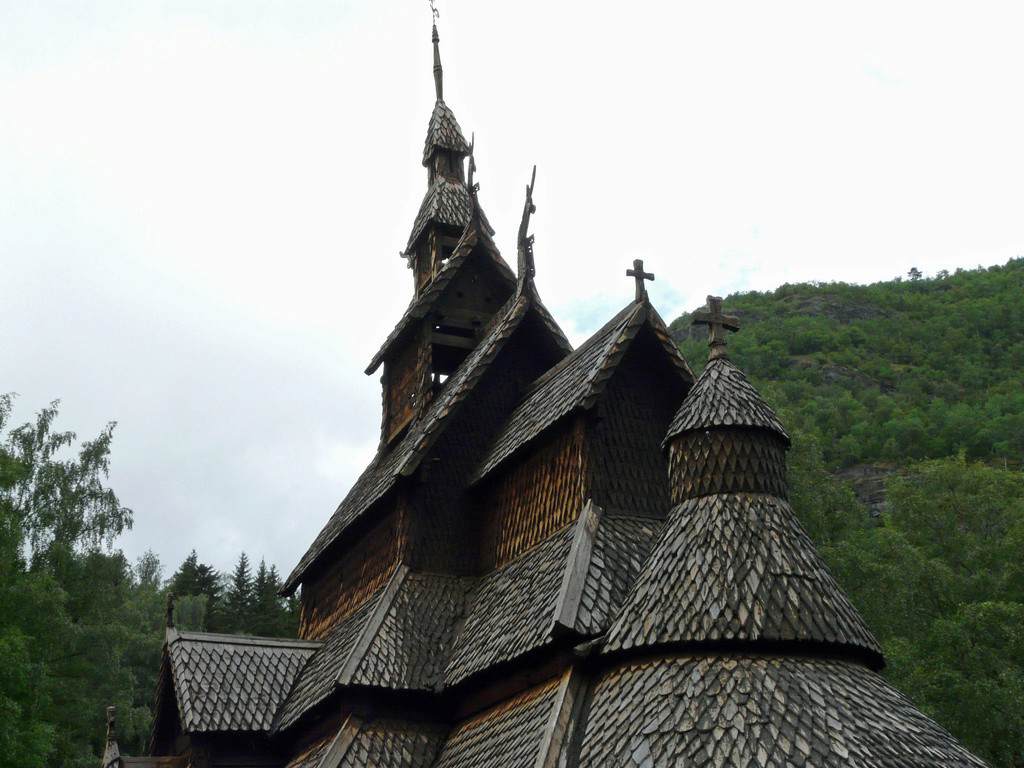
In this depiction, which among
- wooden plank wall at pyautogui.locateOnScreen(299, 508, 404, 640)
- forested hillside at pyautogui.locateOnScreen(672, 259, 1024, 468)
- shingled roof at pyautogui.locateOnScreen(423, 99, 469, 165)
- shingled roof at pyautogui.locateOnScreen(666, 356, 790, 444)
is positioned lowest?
wooden plank wall at pyautogui.locateOnScreen(299, 508, 404, 640)

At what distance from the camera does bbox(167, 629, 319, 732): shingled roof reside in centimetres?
1551

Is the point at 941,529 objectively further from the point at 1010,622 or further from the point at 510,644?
the point at 510,644

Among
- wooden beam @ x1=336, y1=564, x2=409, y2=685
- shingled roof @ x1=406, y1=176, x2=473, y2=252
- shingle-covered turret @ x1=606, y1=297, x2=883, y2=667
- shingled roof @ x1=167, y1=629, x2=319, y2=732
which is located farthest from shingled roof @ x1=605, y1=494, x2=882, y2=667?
shingled roof @ x1=406, y1=176, x2=473, y2=252

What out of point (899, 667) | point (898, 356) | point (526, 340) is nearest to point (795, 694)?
point (526, 340)

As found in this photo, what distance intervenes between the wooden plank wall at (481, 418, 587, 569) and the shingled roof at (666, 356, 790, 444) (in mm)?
1783

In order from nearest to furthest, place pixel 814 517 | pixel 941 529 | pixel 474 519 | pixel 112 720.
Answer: pixel 474 519, pixel 112 720, pixel 814 517, pixel 941 529

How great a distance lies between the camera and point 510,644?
39.0 feet

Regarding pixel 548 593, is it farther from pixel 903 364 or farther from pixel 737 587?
pixel 903 364

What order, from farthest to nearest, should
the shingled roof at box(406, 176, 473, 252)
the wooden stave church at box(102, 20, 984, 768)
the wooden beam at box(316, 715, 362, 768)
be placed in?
the shingled roof at box(406, 176, 473, 252) < the wooden beam at box(316, 715, 362, 768) < the wooden stave church at box(102, 20, 984, 768)

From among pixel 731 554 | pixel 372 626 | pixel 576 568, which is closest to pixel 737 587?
pixel 731 554

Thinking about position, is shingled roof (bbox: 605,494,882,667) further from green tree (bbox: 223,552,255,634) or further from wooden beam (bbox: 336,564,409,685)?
green tree (bbox: 223,552,255,634)

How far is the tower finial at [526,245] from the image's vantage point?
15.8m

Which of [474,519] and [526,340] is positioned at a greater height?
[526,340]

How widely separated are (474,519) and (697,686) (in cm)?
641
